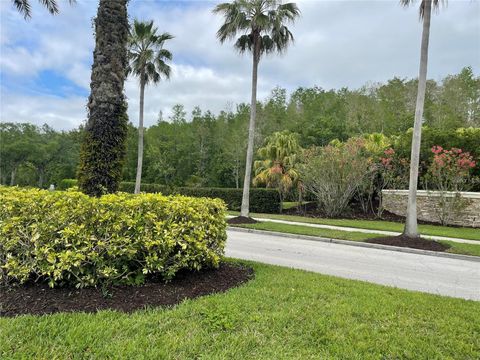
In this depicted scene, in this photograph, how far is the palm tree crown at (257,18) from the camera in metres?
13.1

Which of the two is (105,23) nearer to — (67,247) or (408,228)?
(67,247)

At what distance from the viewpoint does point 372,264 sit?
712 centimetres

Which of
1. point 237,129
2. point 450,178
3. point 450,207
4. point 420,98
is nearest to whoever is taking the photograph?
point 420,98

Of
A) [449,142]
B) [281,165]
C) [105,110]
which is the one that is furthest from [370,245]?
[281,165]

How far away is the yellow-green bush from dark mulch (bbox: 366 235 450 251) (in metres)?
7.15

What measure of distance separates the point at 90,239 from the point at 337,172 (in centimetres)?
1464

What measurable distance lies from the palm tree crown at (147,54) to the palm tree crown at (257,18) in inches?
290

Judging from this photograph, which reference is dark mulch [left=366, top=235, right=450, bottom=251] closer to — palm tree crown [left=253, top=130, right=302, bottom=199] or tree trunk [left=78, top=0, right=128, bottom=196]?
tree trunk [left=78, top=0, right=128, bottom=196]

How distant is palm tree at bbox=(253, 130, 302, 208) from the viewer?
63.3ft

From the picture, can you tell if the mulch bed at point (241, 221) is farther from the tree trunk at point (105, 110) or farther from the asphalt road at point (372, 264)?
the tree trunk at point (105, 110)

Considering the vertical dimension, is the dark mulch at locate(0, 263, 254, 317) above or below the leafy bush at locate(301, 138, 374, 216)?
below

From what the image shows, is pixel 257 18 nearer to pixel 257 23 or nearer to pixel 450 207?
pixel 257 23

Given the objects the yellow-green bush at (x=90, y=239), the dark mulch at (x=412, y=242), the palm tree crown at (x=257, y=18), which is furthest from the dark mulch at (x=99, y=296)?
the palm tree crown at (x=257, y=18)

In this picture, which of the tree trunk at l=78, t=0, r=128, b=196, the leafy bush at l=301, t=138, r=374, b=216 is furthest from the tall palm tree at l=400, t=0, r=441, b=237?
the tree trunk at l=78, t=0, r=128, b=196
